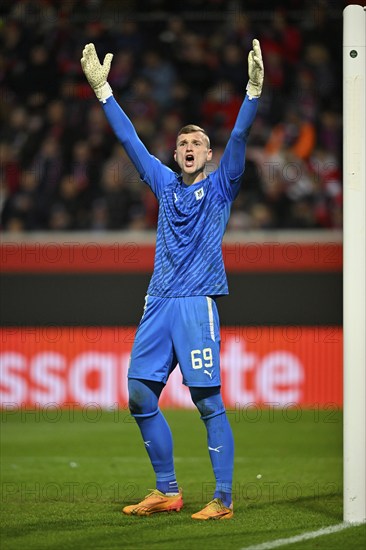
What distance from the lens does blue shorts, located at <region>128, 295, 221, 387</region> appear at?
634 cm

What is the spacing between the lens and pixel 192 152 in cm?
652

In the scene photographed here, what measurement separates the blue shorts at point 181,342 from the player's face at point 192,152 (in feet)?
2.53

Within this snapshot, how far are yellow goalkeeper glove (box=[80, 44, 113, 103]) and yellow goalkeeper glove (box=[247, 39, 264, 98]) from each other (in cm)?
91

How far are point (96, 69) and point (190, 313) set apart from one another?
158cm

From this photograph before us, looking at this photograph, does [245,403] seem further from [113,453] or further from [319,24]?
[319,24]

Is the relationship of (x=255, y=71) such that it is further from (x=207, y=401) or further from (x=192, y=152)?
(x=207, y=401)

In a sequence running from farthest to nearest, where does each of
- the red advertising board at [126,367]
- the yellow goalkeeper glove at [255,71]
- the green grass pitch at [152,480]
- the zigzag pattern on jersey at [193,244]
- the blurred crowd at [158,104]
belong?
the blurred crowd at [158,104] → the red advertising board at [126,367] → the zigzag pattern on jersey at [193,244] → the yellow goalkeeper glove at [255,71] → the green grass pitch at [152,480]

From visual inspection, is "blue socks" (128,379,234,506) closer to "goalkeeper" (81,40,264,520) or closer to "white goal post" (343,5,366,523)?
"goalkeeper" (81,40,264,520)

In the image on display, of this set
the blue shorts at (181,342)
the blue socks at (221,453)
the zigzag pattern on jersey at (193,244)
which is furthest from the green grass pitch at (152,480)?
the zigzag pattern on jersey at (193,244)

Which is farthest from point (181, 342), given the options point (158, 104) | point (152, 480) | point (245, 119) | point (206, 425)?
point (158, 104)

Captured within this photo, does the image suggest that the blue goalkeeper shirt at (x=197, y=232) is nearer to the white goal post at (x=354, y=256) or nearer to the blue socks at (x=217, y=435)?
the blue socks at (x=217, y=435)

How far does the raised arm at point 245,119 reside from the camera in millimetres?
6148

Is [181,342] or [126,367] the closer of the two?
[181,342]

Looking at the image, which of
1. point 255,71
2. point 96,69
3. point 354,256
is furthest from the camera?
point 96,69
